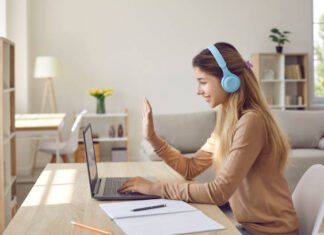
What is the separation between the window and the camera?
6719 mm

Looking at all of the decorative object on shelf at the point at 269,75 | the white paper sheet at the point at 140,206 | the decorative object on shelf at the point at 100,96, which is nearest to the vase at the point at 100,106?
the decorative object on shelf at the point at 100,96

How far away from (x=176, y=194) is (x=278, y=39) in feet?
17.1

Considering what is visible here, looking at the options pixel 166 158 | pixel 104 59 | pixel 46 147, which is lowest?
pixel 46 147

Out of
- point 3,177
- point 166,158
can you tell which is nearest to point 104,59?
point 3,177

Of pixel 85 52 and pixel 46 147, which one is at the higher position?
pixel 85 52

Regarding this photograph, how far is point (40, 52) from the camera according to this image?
19.8 ft

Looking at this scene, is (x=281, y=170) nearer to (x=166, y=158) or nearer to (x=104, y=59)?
(x=166, y=158)

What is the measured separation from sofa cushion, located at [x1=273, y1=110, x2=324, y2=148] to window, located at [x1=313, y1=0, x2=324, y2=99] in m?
2.24

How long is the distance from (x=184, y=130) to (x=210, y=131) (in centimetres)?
27

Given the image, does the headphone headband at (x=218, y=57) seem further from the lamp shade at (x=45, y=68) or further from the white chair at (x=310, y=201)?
the lamp shade at (x=45, y=68)

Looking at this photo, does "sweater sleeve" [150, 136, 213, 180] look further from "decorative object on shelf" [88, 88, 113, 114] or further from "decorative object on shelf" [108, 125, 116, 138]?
"decorative object on shelf" [108, 125, 116, 138]

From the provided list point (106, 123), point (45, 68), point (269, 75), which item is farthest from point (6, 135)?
point (269, 75)

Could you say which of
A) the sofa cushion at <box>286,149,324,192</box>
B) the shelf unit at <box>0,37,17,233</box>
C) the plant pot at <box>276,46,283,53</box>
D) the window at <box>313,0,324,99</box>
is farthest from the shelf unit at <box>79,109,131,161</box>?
the window at <box>313,0,324,99</box>

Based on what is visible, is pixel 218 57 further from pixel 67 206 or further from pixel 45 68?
pixel 45 68
